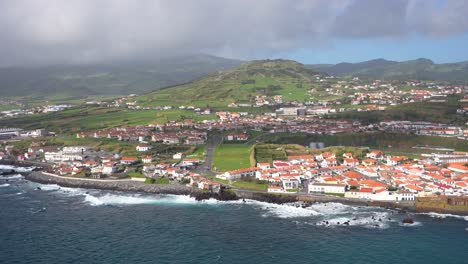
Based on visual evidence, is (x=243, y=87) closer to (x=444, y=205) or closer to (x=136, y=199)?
(x=136, y=199)

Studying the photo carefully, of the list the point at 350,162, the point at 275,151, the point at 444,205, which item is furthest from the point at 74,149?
the point at 444,205

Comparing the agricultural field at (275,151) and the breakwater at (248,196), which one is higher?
the agricultural field at (275,151)

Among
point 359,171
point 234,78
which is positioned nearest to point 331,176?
point 359,171

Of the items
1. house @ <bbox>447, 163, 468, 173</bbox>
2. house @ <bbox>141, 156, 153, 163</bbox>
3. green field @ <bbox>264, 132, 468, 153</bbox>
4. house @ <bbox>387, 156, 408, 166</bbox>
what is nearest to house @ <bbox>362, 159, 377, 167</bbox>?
house @ <bbox>387, 156, 408, 166</bbox>

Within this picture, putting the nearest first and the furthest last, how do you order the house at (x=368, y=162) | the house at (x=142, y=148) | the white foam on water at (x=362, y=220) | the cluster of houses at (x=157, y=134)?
the white foam on water at (x=362, y=220) < the house at (x=368, y=162) < the house at (x=142, y=148) < the cluster of houses at (x=157, y=134)

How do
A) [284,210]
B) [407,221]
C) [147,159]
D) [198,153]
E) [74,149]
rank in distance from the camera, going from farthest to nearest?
[74,149], [198,153], [147,159], [284,210], [407,221]

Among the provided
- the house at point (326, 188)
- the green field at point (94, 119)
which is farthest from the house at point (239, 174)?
the green field at point (94, 119)

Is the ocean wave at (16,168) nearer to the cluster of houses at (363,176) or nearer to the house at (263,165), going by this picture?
the cluster of houses at (363,176)

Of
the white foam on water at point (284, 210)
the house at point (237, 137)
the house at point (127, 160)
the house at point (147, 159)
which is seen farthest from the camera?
the house at point (237, 137)
